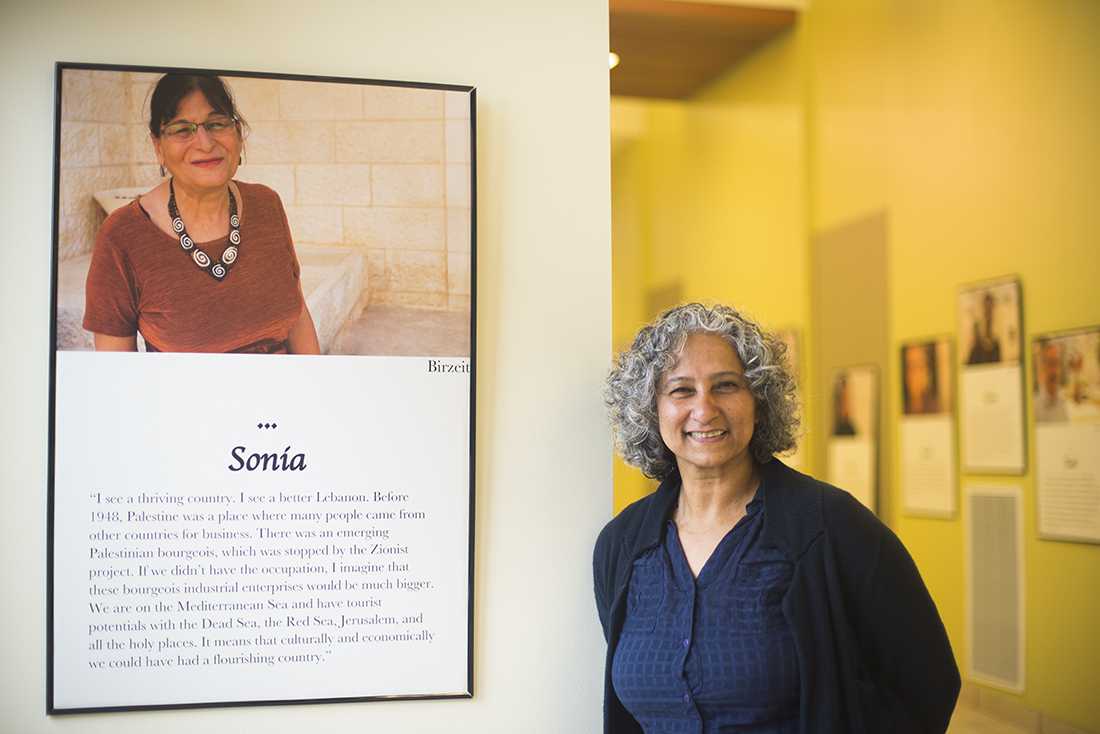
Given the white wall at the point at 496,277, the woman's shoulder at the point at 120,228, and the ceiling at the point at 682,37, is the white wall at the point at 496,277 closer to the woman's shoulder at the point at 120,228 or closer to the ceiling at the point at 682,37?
the woman's shoulder at the point at 120,228

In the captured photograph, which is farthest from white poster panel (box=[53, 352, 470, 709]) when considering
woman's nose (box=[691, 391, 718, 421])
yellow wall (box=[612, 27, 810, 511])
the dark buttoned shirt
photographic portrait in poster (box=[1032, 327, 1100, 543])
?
yellow wall (box=[612, 27, 810, 511])

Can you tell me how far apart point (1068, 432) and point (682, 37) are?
143 inches

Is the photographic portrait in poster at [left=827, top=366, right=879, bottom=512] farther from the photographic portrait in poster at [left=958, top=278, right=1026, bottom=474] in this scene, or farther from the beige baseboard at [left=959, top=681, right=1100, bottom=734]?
the beige baseboard at [left=959, top=681, right=1100, bottom=734]

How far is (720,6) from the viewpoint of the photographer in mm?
6746

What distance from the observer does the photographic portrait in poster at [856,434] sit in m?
6.28

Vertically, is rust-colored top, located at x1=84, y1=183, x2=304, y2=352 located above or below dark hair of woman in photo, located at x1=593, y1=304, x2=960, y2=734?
above

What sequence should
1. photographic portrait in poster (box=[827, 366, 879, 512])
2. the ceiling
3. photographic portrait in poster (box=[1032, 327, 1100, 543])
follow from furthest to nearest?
the ceiling → photographic portrait in poster (box=[827, 366, 879, 512]) → photographic portrait in poster (box=[1032, 327, 1100, 543])

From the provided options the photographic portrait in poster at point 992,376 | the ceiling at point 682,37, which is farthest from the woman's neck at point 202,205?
the ceiling at point 682,37

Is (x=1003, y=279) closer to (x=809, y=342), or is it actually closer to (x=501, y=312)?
(x=809, y=342)

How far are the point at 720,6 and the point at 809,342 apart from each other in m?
2.21

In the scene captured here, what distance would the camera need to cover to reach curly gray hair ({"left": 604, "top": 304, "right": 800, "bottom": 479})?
2.34m

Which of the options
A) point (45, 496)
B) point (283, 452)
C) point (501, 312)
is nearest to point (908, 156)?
point (501, 312)

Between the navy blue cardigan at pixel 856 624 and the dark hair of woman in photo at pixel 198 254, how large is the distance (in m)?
1.14

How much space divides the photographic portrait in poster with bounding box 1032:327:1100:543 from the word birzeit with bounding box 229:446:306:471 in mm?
3602
